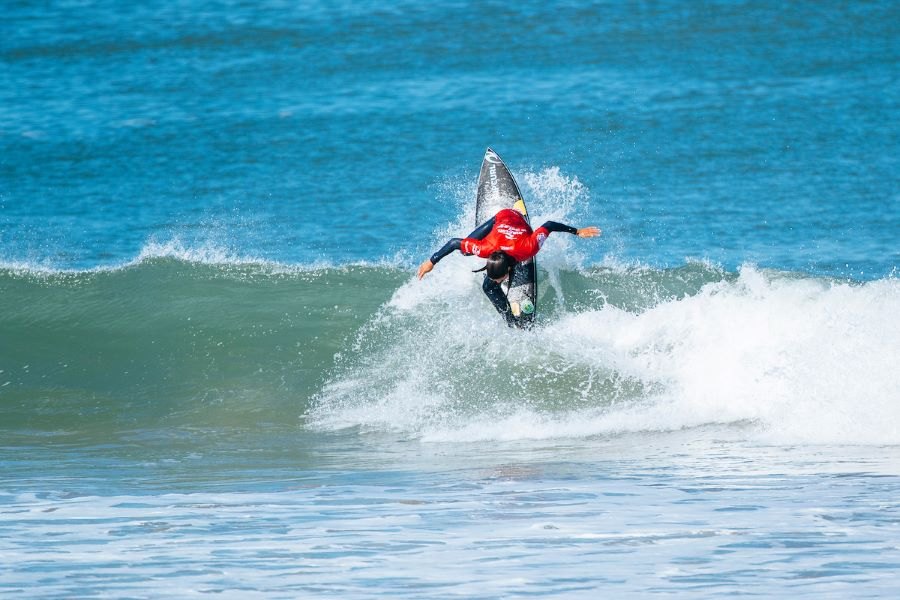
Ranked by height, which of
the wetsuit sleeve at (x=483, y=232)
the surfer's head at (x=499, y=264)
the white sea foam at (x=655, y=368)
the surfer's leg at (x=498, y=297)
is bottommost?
the white sea foam at (x=655, y=368)

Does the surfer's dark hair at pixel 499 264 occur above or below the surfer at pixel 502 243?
below

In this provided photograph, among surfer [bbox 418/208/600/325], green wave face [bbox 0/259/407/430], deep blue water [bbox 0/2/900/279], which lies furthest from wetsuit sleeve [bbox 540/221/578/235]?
deep blue water [bbox 0/2/900/279]

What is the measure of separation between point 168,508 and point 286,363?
5.36 metres

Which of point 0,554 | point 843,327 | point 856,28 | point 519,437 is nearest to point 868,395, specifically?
point 843,327

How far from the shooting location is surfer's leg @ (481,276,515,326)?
12.0 m

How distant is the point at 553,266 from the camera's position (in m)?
13.7

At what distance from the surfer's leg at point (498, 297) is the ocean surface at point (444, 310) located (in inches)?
5.9

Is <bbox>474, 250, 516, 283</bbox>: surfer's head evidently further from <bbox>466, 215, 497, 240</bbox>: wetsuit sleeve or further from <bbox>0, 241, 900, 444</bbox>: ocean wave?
<bbox>0, 241, 900, 444</bbox>: ocean wave

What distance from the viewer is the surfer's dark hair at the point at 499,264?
37.6 ft

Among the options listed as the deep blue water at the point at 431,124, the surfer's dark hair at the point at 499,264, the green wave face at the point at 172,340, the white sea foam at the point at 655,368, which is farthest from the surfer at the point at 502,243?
the deep blue water at the point at 431,124

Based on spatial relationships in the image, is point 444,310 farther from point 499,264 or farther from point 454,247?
point 454,247

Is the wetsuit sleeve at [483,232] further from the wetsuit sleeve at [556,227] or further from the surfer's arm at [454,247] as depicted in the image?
the wetsuit sleeve at [556,227]

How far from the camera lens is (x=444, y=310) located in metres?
12.7

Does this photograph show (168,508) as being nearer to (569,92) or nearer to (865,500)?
(865,500)
